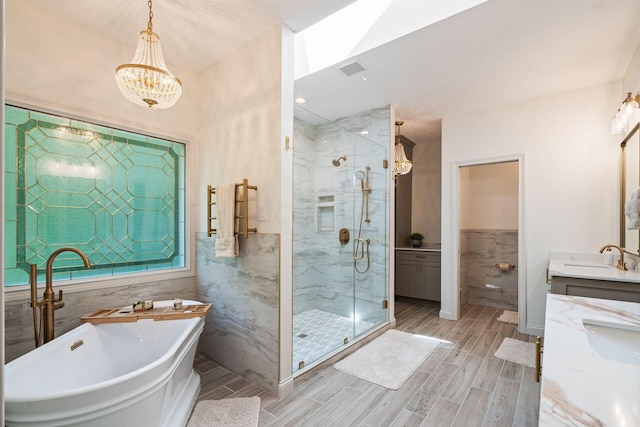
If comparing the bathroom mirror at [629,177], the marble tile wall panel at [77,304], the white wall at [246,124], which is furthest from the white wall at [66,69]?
the bathroom mirror at [629,177]

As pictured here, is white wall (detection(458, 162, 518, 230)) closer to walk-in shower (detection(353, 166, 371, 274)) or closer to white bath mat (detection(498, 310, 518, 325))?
white bath mat (detection(498, 310, 518, 325))

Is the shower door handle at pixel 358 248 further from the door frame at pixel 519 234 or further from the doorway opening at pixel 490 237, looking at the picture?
the doorway opening at pixel 490 237

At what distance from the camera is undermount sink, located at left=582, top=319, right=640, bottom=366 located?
113 centimetres

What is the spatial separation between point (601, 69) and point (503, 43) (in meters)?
1.22

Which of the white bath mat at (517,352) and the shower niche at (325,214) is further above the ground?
the shower niche at (325,214)

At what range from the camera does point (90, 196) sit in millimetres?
2439

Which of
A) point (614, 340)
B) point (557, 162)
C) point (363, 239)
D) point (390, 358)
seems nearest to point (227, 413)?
point (390, 358)

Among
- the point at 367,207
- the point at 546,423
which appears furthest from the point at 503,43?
the point at 546,423

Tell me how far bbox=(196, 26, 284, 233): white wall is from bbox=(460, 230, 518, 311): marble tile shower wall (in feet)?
10.9

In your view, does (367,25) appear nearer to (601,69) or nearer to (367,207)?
(367,207)

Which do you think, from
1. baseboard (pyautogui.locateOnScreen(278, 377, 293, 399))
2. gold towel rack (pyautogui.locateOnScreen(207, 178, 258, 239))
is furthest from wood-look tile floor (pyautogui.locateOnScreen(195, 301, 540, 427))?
gold towel rack (pyautogui.locateOnScreen(207, 178, 258, 239))

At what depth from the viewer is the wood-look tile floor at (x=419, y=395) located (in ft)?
6.48

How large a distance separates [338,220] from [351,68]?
1668 millimetres

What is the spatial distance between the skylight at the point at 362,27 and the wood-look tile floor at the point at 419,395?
9.12 ft
